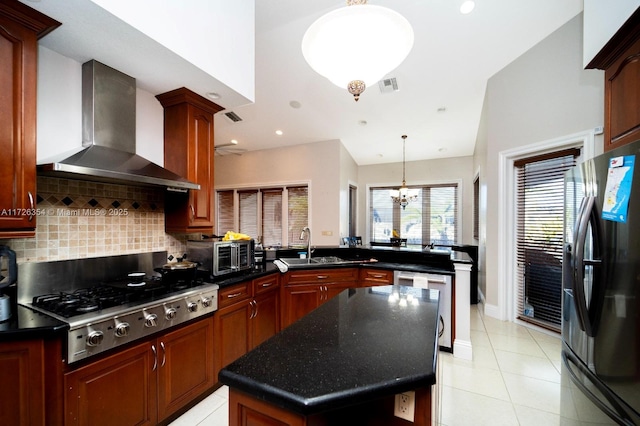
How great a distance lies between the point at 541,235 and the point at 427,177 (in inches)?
143

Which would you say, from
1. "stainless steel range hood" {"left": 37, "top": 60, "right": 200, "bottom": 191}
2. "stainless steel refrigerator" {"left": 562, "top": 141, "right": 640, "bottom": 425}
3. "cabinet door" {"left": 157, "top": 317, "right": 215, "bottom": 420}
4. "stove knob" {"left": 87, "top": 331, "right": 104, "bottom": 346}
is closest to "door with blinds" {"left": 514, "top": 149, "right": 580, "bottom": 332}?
"stainless steel refrigerator" {"left": 562, "top": 141, "right": 640, "bottom": 425}

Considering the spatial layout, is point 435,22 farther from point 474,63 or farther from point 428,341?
point 428,341

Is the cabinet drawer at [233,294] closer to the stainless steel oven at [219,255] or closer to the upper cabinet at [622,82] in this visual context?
the stainless steel oven at [219,255]

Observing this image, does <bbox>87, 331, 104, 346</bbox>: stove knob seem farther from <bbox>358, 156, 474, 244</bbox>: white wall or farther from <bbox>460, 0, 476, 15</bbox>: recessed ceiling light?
<bbox>358, 156, 474, 244</bbox>: white wall

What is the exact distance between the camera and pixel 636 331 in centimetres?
108

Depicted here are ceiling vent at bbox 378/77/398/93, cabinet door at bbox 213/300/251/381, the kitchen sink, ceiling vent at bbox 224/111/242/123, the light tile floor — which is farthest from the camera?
ceiling vent at bbox 224/111/242/123

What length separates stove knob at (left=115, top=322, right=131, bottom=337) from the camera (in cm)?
152

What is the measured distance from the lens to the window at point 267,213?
19.4 ft

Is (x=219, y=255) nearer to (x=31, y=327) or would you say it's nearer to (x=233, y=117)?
(x=31, y=327)

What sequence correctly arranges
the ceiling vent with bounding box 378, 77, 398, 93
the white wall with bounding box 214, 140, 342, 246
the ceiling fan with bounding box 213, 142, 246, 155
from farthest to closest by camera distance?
1. the ceiling fan with bounding box 213, 142, 246, 155
2. the white wall with bounding box 214, 140, 342, 246
3. the ceiling vent with bounding box 378, 77, 398, 93

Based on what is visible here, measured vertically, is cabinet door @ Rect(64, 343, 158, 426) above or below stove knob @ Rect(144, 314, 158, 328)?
below

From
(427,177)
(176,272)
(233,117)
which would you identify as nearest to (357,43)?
(176,272)

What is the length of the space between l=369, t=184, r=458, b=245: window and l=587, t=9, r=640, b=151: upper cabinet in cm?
485

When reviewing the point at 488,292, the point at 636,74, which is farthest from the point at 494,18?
the point at 488,292
